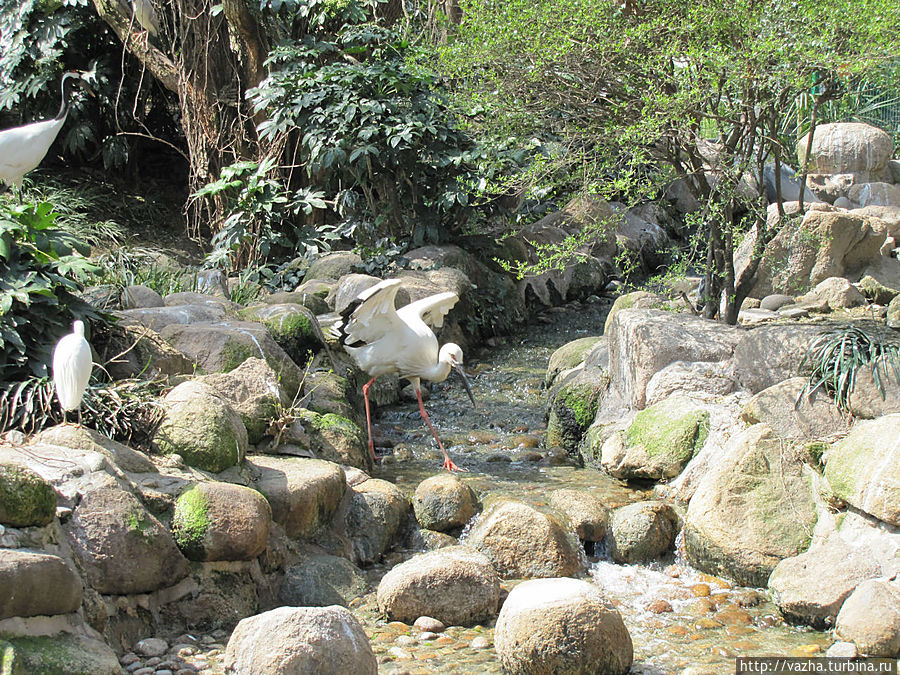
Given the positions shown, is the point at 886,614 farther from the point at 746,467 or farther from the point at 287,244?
the point at 287,244

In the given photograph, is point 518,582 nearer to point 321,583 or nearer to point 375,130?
point 321,583

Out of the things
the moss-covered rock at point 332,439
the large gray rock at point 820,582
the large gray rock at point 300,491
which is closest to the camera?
the large gray rock at point 820,582

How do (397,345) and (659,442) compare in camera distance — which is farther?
(397,345)

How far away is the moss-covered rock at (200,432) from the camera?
4473 mm

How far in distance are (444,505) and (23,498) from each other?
7.91 ft

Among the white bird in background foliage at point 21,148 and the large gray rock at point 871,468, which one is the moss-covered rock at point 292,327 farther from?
the large gray rock at point 871,468

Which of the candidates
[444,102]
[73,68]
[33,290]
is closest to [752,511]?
[33,290]

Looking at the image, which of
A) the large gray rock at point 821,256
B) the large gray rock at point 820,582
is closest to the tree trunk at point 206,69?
the large gray rock at point 821,256

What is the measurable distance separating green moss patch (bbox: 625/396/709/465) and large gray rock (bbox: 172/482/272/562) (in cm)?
263

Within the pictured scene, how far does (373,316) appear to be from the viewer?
6688 millimetres

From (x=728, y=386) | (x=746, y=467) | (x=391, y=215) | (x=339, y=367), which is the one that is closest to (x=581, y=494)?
(x=746, y=467)

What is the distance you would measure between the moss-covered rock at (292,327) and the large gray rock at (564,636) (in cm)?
383

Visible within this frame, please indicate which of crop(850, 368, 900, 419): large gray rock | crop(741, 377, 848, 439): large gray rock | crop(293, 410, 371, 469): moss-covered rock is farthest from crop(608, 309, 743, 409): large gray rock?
crop(293, 410, 371, 469): moss-covered rock

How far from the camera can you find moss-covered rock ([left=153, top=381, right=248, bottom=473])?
447cm
